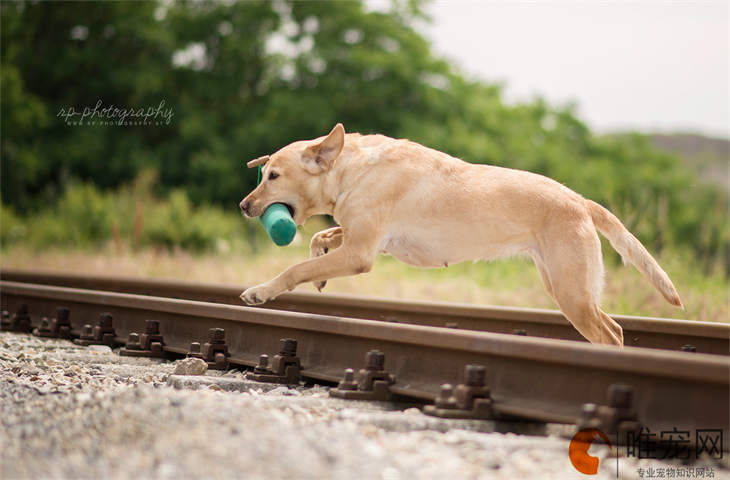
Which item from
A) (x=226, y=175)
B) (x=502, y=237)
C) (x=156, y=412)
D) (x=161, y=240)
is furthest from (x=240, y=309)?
(x=226, y=175)

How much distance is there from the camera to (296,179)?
228 inches

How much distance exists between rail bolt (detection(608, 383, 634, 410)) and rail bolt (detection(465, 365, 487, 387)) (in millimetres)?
707

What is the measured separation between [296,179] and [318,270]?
764mm

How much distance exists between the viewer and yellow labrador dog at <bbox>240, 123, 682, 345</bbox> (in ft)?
17.1

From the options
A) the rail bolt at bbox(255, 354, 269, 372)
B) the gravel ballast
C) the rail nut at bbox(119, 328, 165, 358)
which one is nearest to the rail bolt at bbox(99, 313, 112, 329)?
the rail nut at bbox(119, 328, 165, 358)

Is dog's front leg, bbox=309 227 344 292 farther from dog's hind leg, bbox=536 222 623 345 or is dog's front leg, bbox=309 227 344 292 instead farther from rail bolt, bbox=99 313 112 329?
rail bolt, bbox=99 313 112 329

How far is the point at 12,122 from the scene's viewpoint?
2777cm

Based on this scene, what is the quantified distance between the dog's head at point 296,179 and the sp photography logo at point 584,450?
9.18 feet

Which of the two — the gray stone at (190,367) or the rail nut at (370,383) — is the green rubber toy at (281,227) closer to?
the gray stone at (190,367)

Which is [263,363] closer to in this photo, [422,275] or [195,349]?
[195,349]

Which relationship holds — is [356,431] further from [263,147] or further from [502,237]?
[263,147]

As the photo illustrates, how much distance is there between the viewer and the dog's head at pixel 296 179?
5.73 metres

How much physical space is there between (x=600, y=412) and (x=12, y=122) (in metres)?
27.9

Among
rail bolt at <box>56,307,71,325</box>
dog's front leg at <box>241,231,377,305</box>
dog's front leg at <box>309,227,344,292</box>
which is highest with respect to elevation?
dog's front leg at <box>309,227,344,292</box>
